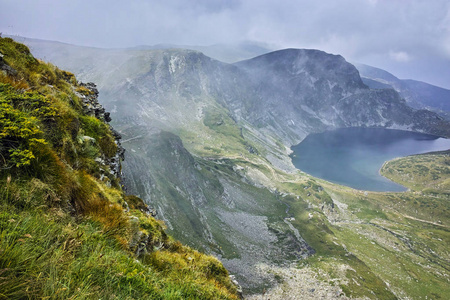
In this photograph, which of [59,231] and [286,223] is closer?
[59,231]

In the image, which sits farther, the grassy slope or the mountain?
the mountain

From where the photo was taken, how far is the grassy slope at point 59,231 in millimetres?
2568

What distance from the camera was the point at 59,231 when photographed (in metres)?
3.60

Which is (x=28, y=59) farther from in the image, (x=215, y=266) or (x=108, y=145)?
(x=215, y=266)

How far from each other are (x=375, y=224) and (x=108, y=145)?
150 m

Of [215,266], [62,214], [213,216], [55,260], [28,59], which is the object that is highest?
[28,59]

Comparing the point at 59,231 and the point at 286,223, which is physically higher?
the point at 59,231

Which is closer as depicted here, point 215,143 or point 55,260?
point 55,260

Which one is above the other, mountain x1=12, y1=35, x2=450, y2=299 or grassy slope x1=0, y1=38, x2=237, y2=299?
grassy slope x1=0, y1=38, x2=237, y2=299

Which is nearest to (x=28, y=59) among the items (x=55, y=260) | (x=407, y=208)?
(x=55, y=260)

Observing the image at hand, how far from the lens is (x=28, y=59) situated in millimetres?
12078

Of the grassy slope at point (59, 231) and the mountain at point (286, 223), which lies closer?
the grassy slope at point (59, 231)

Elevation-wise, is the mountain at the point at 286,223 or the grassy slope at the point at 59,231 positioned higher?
the grassy slope at the point at 59,231

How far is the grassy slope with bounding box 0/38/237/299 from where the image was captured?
8.43 ft
